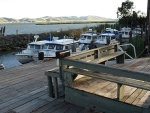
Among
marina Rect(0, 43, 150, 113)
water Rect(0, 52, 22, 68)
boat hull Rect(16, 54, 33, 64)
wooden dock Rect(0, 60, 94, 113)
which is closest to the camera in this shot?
marina Rect(0, 43, 150, 113)

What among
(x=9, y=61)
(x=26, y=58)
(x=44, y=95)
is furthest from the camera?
(x=9, y=61)

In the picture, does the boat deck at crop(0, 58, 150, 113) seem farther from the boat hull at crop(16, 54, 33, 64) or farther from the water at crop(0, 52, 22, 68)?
the water at crop(0, 52, 22, 68)

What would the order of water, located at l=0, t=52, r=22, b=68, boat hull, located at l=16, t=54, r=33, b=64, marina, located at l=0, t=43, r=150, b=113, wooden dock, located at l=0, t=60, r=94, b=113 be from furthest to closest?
water, located at l=0, t=52, r=22, b=68 < boat hull, located at l=16, t=54, r=33, b=64 < wooden dock, located at l=0, t=60, r=94, b=113 < marina, located at l=0, t=43, r=150, b=113

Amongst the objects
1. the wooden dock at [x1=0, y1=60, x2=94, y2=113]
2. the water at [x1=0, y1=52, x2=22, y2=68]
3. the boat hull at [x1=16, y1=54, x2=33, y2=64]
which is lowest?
the water at [x1=0, y1=52, x2=22, y2=68]

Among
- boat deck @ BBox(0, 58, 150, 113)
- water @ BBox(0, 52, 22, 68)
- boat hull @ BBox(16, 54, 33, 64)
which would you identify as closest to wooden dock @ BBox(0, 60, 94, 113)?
boat deck @ BBox(0, 58, 150, 113)

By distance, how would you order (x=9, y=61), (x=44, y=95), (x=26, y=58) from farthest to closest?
1. (x=9, y=61)
2. (x=26, y=58)
3. (x=44, y=95)

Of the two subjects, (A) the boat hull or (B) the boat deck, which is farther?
(A) the boat hull

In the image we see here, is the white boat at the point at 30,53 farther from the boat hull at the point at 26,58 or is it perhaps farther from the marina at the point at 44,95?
the marina at the point at 44,95

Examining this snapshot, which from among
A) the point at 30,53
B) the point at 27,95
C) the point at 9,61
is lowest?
the point at 9,61

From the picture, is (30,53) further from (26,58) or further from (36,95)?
(36,95)

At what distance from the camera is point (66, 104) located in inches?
205

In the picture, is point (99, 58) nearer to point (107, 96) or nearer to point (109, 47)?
point (109, 47)

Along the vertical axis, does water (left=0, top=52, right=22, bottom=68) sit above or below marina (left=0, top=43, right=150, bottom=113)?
below

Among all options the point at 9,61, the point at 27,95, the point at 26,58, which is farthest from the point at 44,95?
the point at 9,61
